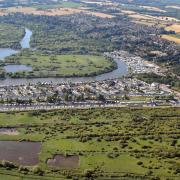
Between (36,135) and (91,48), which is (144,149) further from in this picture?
(91,48)

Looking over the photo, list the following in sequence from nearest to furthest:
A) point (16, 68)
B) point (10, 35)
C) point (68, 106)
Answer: point (68, 106)
point (16, 68)
point (10, 35)

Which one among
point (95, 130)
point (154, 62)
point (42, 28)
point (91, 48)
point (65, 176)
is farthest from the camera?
point (42, 28)

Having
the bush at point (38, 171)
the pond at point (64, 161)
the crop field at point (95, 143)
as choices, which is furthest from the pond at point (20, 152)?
the bush at point (38, 171)

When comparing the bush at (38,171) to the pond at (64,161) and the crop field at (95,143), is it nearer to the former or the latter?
the crop field at (95,143)

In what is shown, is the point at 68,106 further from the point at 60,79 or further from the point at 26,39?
the point at 26,39

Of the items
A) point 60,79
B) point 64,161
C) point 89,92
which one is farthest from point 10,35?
point 64,161

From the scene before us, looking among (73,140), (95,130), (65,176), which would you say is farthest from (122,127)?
(65,176)
